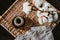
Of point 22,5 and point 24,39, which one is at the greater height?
point 22,5

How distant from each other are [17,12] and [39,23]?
24cm

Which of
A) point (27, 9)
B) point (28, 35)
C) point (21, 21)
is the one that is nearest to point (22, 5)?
point (27, 9)

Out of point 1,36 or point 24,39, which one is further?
point 1,36

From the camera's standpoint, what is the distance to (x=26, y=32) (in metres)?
1.68

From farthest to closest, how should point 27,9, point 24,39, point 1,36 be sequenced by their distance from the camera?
point 1,36, point 27,9, point 24,39

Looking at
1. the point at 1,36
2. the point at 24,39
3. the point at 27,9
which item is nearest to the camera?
the point at 24,39

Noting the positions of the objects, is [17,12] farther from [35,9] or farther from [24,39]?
[24,39]

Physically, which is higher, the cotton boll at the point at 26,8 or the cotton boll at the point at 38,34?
the cotton boll at the point at 26,8

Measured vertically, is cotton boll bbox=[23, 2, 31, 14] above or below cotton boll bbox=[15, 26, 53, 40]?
above

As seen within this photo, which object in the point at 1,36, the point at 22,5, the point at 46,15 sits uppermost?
the point at 22,5

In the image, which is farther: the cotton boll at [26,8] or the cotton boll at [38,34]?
the cotton boll at [26,8]

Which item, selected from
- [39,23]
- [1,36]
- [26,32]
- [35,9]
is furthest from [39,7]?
[1,36]

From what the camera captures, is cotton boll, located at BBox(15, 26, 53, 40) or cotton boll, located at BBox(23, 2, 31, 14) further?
cotton boll, located at BBox(23, 2, 31, 14)

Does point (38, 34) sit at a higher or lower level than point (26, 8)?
lower
